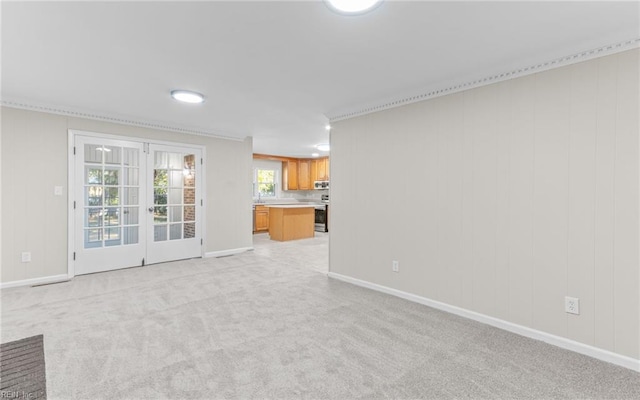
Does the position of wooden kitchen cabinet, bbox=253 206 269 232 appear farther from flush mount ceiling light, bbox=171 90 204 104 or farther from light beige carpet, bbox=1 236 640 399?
flush mount ceiling light, bbox=171 90 204 104

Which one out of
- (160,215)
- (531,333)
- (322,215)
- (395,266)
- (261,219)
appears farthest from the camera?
(322,215)

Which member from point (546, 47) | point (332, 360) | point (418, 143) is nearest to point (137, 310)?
point (332, 360)

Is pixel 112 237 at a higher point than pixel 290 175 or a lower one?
lower

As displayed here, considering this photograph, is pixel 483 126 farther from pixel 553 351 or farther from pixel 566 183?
pixel 553 351

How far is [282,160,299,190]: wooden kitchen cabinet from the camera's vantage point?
31.6 feet

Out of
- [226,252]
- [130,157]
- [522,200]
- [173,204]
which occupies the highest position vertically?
[130,157]

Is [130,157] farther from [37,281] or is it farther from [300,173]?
[300,173]

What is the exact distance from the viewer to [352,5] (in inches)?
72.2

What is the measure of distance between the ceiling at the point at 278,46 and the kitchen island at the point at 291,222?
4169 millimetres

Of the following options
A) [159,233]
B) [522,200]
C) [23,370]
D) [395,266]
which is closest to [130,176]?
[159,233]

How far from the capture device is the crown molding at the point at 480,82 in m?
2.18

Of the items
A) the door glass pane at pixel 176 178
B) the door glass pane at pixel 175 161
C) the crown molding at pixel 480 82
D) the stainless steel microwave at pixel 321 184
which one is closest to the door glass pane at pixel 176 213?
the door glass pane at pixel 176 178

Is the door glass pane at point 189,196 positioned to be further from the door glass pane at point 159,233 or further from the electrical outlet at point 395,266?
the electrical outlet at point 395,266

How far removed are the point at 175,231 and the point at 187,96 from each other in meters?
2.66
